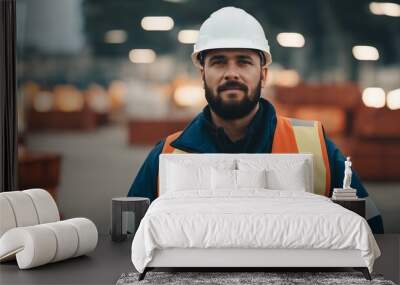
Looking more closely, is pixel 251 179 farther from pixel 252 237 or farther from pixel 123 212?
pixel 252 237

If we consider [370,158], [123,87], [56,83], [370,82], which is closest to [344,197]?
[370,158]

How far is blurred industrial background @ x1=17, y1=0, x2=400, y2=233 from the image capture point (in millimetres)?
7949

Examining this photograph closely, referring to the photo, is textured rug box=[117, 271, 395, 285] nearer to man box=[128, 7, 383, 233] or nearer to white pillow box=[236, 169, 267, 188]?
white pillow box=[236, 169, 267, 188]

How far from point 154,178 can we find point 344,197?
1936mm

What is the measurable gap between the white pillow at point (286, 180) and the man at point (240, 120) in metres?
0.64

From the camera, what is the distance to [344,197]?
7.30 meters

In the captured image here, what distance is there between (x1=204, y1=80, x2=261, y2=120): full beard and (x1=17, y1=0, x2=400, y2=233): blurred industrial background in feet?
0.54

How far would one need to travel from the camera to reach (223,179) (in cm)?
703

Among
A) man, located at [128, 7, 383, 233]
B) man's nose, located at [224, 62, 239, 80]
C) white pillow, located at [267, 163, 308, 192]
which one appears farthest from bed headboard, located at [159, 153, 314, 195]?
man's nose, located at [224, 62, 239, 80]

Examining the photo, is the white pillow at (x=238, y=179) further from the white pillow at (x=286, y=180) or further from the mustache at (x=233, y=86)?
the mustache at (x=233, y=86)

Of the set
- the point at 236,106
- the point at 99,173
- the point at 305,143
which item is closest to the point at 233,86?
the point at 236,106

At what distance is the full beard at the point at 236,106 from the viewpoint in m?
7.84

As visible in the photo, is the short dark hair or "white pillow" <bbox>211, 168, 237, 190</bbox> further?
the short dark hair

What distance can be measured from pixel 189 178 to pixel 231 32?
1677 millimetres
